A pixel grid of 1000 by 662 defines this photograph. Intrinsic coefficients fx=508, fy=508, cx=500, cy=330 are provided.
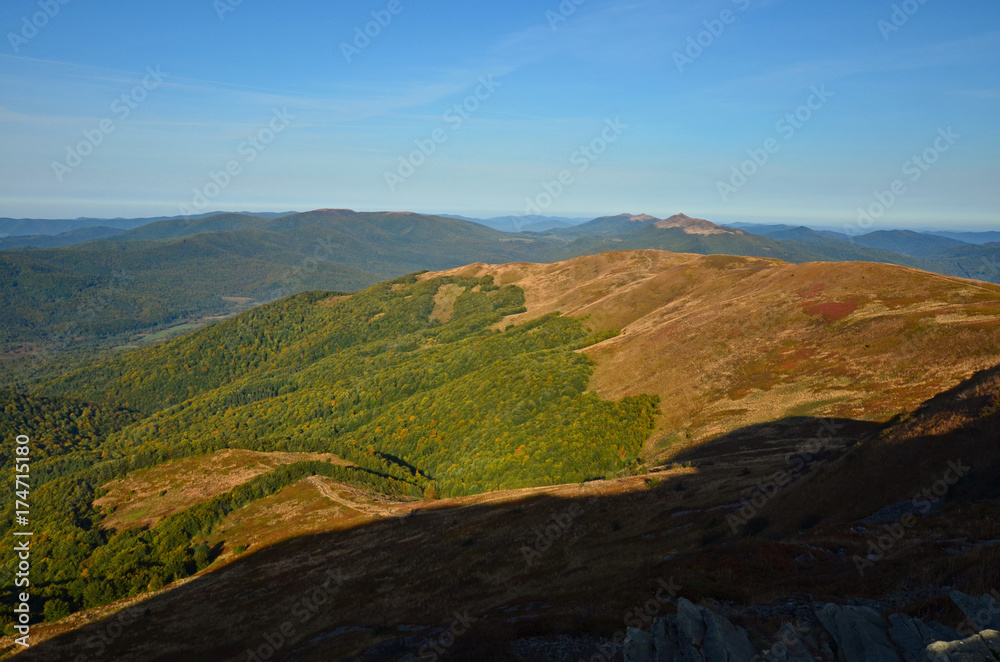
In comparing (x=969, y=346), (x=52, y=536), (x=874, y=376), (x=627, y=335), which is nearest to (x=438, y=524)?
(x=874, y=376)

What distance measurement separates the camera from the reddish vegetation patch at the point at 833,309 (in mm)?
68562

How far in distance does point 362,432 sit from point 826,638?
120 metres

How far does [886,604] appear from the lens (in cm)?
1488

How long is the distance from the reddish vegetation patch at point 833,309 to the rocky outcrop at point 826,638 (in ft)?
214

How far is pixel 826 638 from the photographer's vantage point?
13.3 m

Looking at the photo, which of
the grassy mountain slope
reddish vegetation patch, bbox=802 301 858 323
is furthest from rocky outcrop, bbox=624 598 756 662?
reddish vegetation patch, bbox=802 301 858 323

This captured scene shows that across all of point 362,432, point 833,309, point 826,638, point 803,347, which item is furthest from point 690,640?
point 362,432

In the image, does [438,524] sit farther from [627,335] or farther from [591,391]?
[627,335]

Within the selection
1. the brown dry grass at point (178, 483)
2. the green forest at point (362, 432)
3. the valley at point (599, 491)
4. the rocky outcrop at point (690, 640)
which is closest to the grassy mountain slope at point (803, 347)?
the valley at point (599, 491)

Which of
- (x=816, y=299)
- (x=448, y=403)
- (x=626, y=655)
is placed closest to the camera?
(x=626, y=655)

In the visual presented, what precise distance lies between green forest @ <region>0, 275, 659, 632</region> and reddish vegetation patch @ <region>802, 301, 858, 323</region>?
86.7 ft

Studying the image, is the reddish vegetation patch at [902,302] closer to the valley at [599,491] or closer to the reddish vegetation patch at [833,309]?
the valley at [599,491]

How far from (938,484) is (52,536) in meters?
108

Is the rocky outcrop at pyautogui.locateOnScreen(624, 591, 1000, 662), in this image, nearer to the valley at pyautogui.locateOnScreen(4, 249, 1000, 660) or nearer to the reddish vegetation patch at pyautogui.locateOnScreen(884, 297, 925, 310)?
the valley at pyautogui.locateOnScreen(4, 249, 1000, 660)
